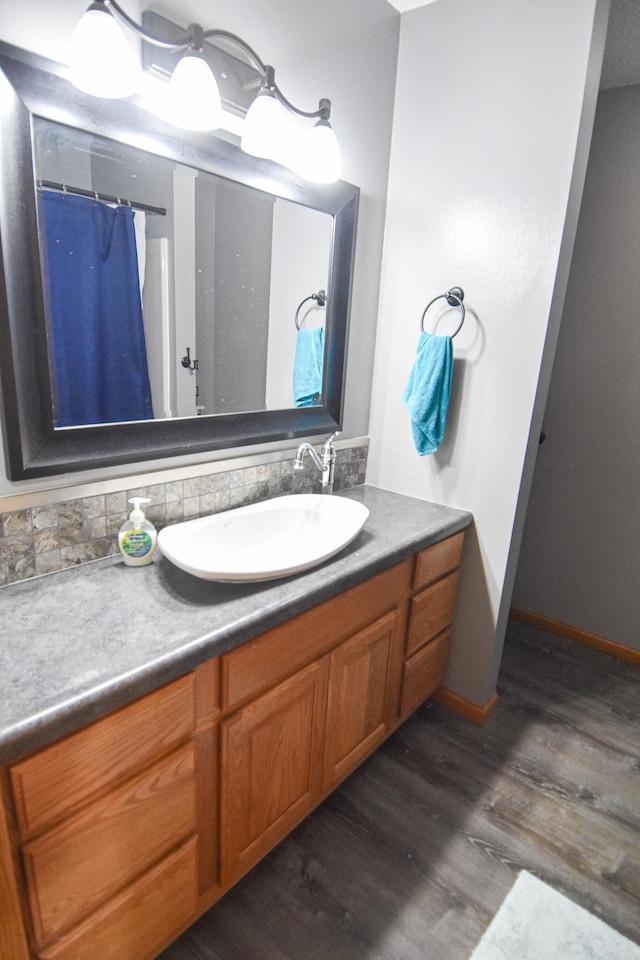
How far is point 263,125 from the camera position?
1.31 m

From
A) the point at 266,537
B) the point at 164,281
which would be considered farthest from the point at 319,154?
the point at 266,537

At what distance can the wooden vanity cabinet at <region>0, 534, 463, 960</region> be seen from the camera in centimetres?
83

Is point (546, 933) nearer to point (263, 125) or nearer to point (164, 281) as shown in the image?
point (164, 281)

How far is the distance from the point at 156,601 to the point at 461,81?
1759 mm

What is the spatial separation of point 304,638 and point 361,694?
1.31 feet

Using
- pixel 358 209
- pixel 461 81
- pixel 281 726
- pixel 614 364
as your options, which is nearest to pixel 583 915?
pixel 281 726

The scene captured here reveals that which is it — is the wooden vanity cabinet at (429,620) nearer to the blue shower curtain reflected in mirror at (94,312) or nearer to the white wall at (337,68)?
the white wall at (337,68)

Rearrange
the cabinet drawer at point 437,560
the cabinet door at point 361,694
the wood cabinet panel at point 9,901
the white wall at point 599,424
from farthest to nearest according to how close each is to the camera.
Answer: the white wall at point 599,424 → the cabinet drawer at point 437,560 → the cabinet door at point 361,694 → the wood cabinet panel at point 9,901

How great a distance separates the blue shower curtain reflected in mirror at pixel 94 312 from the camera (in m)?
1.12

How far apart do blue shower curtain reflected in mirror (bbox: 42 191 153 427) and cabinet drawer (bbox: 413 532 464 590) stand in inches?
35.7

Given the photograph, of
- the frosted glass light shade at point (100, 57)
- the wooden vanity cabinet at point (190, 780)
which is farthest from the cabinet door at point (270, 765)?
the frosted glass light shade at point (100, 57)

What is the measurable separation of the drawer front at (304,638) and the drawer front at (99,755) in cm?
11

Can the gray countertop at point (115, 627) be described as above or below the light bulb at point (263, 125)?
below

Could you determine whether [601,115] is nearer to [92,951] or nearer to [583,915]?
[583,915]
